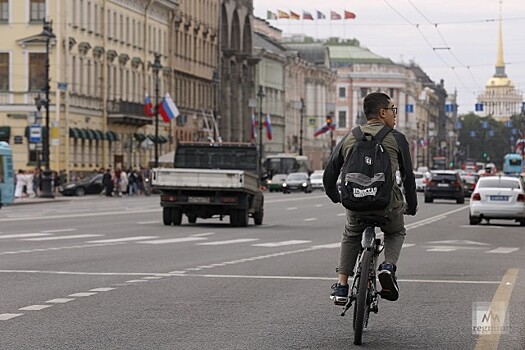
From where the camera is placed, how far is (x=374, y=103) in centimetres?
1200

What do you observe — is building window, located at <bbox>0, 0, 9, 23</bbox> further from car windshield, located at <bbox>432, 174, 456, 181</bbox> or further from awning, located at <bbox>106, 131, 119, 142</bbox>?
car windshield, located at <bbox>432, 174, 456, 181</bbox>

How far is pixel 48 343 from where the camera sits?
11.6 m

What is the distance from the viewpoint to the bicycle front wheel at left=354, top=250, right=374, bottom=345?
11.3 metres

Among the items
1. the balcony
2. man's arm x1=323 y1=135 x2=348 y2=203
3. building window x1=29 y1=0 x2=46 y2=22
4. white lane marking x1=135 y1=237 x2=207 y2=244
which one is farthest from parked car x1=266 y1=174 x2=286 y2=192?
man's arm x1=323 y1=135 x2=348 y2=203

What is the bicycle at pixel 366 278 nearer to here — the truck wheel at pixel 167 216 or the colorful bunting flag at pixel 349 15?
the truck wheel at pixel 167 216

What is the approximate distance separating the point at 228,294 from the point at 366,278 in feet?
16.7

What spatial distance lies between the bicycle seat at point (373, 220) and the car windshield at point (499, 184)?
32769 millimetres

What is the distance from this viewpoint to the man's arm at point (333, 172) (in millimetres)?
11875

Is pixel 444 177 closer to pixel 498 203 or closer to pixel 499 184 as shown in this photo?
pixel 499 184

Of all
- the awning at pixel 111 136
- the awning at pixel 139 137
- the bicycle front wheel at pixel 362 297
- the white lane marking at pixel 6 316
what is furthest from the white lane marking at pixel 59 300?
the awning at pixel 139 137

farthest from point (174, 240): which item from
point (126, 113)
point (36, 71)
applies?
point (126, 113)

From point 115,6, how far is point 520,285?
7867cm

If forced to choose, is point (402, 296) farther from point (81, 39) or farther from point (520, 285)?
point (81, 39)

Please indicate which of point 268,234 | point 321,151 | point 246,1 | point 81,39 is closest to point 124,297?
point 268,234
